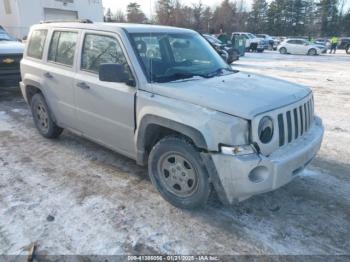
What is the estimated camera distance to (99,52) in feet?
13.6

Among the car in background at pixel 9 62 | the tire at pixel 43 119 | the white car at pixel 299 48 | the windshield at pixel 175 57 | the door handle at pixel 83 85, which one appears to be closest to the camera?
the windshield at pixel 175 57

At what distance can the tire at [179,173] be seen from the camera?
127 inches

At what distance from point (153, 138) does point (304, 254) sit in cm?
191

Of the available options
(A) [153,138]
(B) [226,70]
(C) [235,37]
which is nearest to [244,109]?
(A) [153,138]

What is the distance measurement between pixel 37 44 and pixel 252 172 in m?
4.20

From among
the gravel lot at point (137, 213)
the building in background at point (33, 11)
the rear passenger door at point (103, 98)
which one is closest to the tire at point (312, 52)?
the building in background at point (33, 11)

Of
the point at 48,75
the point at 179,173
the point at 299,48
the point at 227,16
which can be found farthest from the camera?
the point at 227,16

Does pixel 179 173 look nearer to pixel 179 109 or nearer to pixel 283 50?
pixel 179 109

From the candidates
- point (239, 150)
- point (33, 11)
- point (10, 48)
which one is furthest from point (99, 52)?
point (33, 11)

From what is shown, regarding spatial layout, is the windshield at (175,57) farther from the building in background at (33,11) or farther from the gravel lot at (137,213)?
the building in background at (33,11)

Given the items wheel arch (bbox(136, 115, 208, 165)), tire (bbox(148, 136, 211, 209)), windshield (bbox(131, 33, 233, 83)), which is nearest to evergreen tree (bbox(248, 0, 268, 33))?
windshield (bbox(131, 33, 233, 83))

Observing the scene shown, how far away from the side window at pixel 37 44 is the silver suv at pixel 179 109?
192 mm

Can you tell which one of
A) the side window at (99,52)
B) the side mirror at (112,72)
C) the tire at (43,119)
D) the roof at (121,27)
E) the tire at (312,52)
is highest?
the roof at (121,27)

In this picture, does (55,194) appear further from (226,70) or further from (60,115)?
(226,70)
